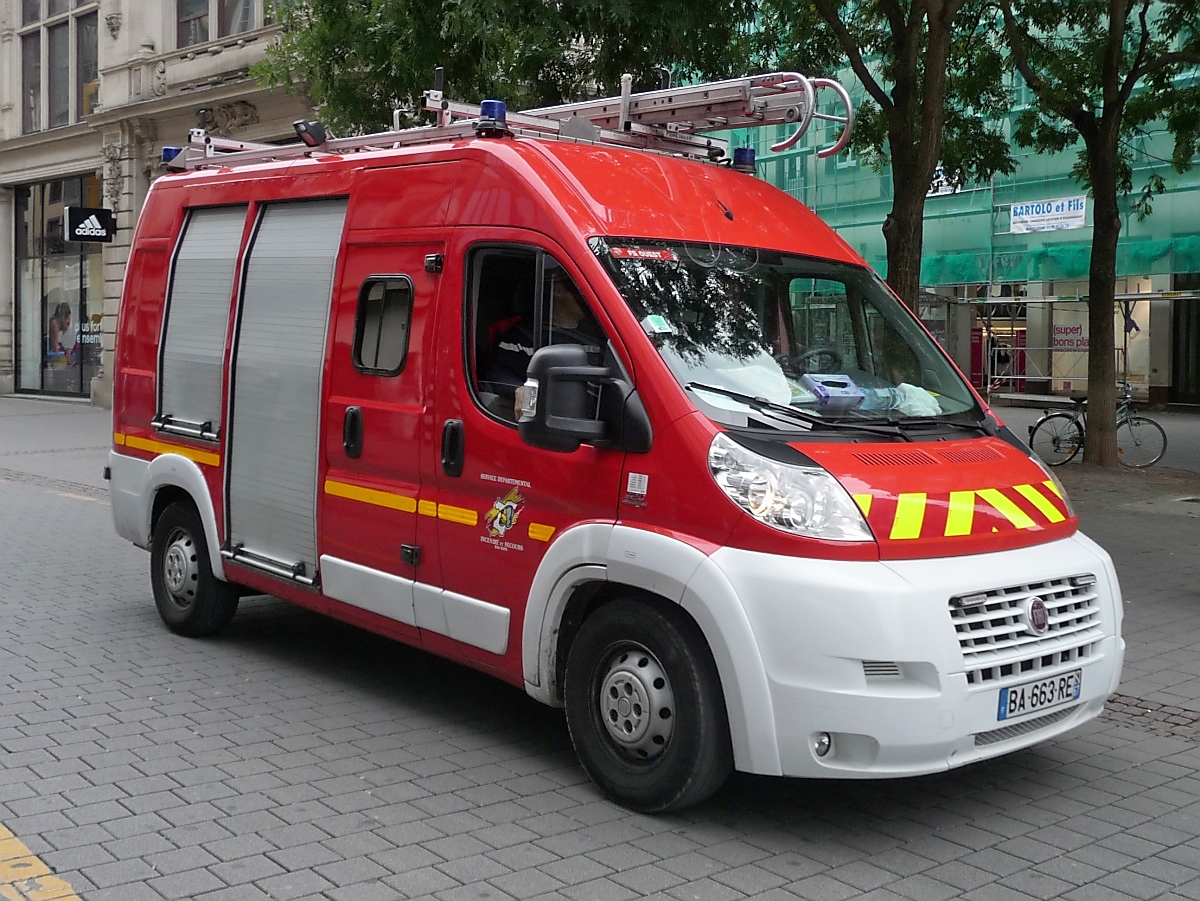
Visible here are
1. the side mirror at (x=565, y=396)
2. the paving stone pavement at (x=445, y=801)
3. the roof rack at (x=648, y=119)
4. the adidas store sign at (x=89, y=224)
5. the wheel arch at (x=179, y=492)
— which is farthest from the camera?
the adidas store sign at (x=89, y=224)

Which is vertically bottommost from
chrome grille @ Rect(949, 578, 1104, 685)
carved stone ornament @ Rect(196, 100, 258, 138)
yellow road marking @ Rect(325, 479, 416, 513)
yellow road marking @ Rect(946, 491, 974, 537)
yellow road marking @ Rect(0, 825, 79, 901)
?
yellow road marking @ Rect(0, 825, 79, 901)

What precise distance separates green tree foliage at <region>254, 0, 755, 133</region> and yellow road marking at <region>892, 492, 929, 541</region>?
6770 millimetres

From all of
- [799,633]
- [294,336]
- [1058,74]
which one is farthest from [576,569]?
[1058,74]

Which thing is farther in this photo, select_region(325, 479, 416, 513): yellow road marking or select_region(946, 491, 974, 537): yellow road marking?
select_region(325, 479, 416, 513): yellow road marking

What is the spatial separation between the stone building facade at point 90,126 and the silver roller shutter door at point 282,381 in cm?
1723

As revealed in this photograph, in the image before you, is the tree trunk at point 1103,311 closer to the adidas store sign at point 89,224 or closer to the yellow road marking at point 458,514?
the yellow road marking at point 458,514

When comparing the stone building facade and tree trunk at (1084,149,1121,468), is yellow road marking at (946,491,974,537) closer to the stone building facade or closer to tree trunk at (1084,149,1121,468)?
tree trunk at (1084,149,1121,468)

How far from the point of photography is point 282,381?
21.1 ft

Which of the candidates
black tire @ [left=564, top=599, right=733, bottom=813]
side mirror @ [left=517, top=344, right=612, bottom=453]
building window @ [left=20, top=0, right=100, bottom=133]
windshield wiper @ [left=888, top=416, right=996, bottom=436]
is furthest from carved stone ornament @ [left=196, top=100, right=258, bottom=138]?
black tire @ [left=564, top=599, right=733, bottom=813]

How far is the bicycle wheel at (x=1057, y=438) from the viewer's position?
16.3 m

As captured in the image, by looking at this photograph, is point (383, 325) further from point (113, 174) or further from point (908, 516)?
point (113, 174)

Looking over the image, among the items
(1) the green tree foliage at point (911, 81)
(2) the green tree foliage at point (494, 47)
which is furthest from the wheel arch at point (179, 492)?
(1) the green tree foliage at point (911, 81)

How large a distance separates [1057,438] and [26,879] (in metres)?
14.6

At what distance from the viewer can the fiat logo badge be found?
4.52 meters
